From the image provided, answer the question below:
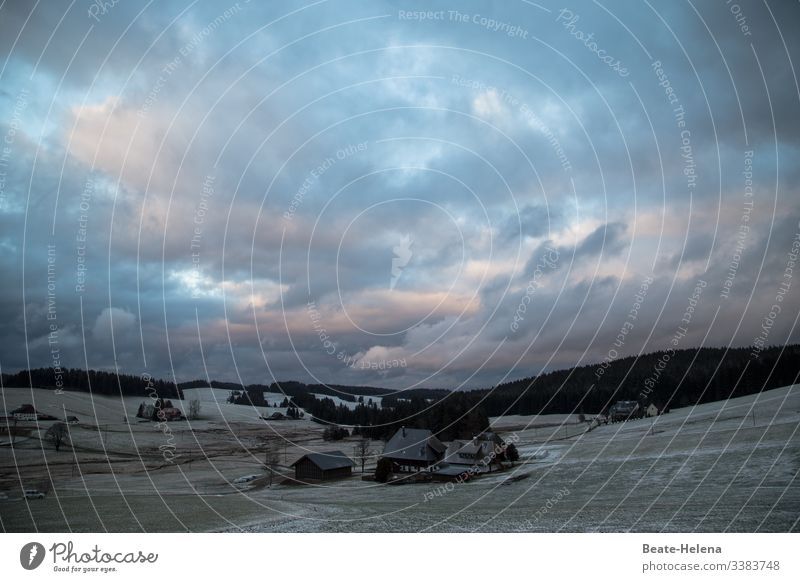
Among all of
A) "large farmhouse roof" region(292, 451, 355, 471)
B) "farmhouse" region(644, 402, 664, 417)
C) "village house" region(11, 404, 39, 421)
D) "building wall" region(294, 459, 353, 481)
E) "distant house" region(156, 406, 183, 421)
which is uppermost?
"village house" region(11, 404, 39, 421)

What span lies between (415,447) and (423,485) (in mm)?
2293

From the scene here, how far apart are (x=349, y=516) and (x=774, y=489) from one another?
13565 mm

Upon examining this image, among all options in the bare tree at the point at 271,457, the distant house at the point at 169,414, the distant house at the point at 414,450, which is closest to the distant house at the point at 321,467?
the bare tree at the point at 271,457

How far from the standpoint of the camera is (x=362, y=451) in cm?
2241

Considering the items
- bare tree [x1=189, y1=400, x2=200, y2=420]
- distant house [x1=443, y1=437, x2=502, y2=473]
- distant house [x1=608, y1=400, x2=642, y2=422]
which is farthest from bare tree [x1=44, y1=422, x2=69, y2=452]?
distant house [x1=608, y1=400, x2=642, y2=422]

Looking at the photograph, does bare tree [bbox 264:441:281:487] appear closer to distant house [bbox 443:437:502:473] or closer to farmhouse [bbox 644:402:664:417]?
distant house [bbox 443:437:502:473]

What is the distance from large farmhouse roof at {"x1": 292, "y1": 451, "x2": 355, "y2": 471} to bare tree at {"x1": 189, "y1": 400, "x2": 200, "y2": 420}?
6672 millimetres

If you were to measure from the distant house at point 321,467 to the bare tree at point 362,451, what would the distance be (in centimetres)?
49

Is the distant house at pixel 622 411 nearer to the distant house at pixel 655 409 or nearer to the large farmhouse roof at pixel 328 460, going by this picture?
the distant house at pixel 655 409

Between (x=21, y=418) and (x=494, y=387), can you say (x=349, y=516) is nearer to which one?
(x=494, y=387)

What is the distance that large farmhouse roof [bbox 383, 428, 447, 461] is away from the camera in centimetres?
2109
